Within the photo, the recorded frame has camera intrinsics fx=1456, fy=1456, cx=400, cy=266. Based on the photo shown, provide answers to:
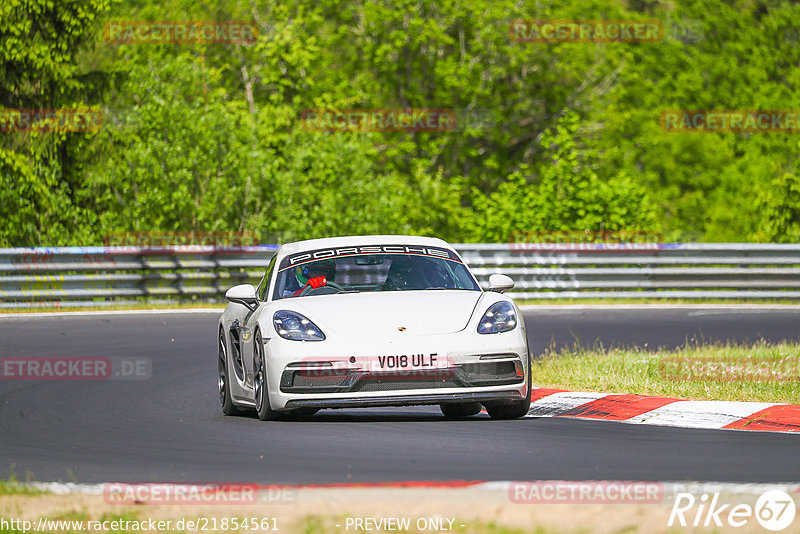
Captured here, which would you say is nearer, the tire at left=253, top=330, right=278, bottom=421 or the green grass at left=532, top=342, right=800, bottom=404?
the tire at left=253, top=330, right=278, bottom=421

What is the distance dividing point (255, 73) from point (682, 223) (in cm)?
1813

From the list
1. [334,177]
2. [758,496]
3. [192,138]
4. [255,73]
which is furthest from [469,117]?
[758,496]

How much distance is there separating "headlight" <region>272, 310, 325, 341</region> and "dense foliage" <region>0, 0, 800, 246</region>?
18.2 m

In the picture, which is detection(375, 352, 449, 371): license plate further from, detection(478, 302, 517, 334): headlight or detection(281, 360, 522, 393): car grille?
→ detection(478, 302, 517, 334): headlight

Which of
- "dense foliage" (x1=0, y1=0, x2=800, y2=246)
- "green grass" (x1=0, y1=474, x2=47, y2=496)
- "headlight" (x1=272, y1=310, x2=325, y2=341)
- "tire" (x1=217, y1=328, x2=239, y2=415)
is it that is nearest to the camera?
"green grass" (x1=0, y1=474, x2=47, y2=496)

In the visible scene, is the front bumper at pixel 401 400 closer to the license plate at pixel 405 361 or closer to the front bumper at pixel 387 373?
the front bumper at pixel 387 373

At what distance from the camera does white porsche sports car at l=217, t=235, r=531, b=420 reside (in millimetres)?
9258

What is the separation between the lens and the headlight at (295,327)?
948 centimetres

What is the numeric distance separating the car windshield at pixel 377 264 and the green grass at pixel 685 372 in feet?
5.35

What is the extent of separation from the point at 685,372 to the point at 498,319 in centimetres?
333

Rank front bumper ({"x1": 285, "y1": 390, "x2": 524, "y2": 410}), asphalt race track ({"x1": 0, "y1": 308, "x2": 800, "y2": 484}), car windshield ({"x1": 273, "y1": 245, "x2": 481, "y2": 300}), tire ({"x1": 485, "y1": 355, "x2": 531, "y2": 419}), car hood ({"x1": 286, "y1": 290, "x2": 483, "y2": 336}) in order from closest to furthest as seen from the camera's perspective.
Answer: asphalt race track ({"x1": 0, "y1": 308, "x2": 800, "y2": 484}) → front bumper ({"x1": 285, "y1": 390, "x2": 524, "y2": 410}) → car hood ({"x1": 286, "y1": 290, "x2": 483, "y2": 336}) → tire ({"x1": 485, "y1": 355, "x2": 531, "y2": 419}) → car windshield ({"x1": 273, "y1": 245, "x2": 481, "y2": 300})

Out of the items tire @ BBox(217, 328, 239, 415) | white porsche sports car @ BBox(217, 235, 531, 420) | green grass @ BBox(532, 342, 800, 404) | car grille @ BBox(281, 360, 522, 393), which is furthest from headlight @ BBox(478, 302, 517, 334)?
tire @ BBox(217, 328, 239, 415)

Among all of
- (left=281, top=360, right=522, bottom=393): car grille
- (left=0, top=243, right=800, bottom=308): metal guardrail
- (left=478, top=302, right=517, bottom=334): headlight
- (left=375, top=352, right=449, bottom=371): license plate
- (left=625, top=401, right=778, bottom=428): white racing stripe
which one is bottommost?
(left=0, top=243, right=800, bottom=308): metal guardrail

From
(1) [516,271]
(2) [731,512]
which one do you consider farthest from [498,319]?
(1) [516,271]
